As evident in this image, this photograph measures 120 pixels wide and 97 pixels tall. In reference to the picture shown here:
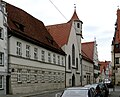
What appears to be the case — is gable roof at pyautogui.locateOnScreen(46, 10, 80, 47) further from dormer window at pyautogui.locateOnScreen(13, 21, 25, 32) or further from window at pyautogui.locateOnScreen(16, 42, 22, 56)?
window at pyautogui.locateOnScreen(16, 42, 22, 56)

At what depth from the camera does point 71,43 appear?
6247 cm

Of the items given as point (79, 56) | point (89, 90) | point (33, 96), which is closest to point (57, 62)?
point (79, 56)

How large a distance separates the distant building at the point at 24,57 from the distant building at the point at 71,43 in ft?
20.3

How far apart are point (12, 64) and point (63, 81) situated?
23683 mm

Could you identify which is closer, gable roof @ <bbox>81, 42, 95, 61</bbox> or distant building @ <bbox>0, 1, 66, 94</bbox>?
distant building @ <bbox>0, 1, 66, 94</bbox>

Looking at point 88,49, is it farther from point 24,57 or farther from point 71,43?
point 24,57

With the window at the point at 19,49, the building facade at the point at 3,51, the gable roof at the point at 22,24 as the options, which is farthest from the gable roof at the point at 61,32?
the building facade at the point at 3,51

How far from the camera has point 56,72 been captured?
51.7m

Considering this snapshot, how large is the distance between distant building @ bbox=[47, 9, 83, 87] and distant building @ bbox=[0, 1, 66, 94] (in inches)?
243

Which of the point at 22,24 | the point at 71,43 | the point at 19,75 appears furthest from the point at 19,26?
the point at 71,43

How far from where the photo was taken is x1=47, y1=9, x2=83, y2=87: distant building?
59.4m

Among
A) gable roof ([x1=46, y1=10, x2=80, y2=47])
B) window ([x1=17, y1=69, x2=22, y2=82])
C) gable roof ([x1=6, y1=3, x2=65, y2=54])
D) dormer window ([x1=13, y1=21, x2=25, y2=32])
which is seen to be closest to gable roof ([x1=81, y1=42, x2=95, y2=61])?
gable roof ([x1=46, y1=10, x2=80, y2=47])

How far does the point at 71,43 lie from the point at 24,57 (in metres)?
26.2

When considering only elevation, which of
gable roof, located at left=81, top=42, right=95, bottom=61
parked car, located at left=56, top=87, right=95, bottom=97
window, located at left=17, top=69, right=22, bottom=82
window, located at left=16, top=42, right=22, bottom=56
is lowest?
parked car, located at left=56, top=87, right=95, bottom=97
